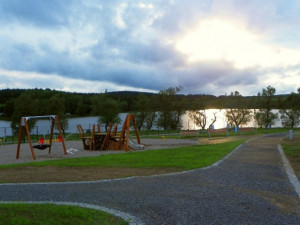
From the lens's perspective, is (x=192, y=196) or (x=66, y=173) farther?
(x=66, y=173)

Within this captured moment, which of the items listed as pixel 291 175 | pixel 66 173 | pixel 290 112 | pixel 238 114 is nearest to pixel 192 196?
pixel 291 175

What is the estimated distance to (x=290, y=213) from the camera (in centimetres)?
552

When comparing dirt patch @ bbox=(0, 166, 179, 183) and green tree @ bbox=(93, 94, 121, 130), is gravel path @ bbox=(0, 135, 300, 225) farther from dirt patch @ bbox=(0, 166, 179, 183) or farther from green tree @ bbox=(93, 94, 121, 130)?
green tree @ bbox=(93, 94, 121, 130)

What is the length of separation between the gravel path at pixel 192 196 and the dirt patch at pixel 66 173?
0.74 meters

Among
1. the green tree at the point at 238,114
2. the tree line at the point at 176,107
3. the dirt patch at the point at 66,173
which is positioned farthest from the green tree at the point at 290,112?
the dirt patch at the point at 66,173

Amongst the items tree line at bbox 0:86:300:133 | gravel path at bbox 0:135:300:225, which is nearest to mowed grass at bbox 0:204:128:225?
gravel path at bbox 0:135:300:225

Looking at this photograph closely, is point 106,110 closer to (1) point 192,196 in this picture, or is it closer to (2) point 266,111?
(2) point 266,111

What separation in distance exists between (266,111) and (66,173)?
127ft

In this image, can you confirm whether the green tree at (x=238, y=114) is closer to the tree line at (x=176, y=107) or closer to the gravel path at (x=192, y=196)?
the tree line at (x=176, y=107)

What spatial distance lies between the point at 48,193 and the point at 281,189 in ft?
15.8

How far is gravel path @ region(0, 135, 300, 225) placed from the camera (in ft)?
17.4

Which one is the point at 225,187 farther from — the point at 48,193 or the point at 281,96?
the point at 281,96

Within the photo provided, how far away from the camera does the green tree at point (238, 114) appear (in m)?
43.6

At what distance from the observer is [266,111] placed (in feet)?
146
